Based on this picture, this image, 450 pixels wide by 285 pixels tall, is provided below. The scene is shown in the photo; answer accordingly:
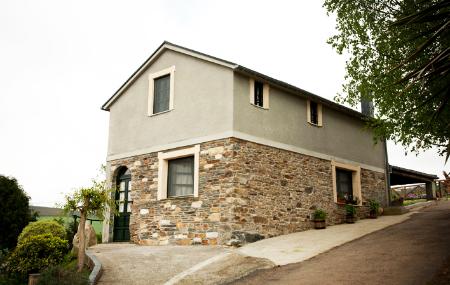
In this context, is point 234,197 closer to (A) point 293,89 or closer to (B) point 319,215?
(B) point 319,215

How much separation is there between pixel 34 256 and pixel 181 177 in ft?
16.2

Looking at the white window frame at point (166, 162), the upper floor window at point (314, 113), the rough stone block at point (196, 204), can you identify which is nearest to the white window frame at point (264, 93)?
the white window frame at point (166, 162)

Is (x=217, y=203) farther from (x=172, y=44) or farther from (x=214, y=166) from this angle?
(x=172, y=44)

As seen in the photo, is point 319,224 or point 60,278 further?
point 319,224

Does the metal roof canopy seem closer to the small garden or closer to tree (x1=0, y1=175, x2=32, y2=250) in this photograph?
the small garden

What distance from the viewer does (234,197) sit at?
13109mm

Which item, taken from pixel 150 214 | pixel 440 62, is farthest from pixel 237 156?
Answer: pixel 440 62

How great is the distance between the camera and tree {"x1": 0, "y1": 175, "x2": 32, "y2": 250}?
1784 cm

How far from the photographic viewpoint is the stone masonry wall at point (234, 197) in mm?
13281

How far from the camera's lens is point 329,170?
55.6 feet

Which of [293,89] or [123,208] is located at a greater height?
[293,89]

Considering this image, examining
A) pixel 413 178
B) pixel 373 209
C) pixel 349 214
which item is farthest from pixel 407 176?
pixel 349 214

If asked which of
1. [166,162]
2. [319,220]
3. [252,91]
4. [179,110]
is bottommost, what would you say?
[319,220]

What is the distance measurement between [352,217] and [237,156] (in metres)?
6.03
